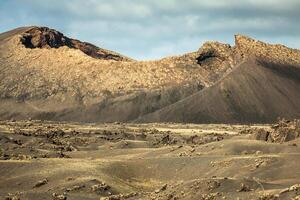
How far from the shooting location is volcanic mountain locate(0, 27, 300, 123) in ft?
468

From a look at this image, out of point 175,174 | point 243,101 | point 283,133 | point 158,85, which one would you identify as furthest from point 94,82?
point 175,174

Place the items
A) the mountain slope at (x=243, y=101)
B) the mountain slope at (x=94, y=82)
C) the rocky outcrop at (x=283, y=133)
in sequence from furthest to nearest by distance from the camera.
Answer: the mountain slope at (x=94, y=82) → the mountain slope at (x=243, y=101) → the rocky outcrop at (x=283, y=133)

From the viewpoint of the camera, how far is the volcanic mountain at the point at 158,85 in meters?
142

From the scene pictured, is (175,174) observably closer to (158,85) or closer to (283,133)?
(283,133)

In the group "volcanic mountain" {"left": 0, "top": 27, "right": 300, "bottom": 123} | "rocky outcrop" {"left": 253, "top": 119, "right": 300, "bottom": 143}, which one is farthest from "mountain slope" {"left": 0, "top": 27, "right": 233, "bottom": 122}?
"rocky outcrop" {"left": 253, "top": 119, "right": 300, "bottom": 143}

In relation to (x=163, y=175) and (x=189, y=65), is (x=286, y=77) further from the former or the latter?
(x=163, y=175)

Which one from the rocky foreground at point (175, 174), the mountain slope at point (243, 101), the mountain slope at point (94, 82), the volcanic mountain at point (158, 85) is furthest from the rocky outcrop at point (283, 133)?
the mountain slope at point (94, 82)

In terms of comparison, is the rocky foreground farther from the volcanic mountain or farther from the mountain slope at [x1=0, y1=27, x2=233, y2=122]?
the mountain slope at [x1=0, y1=27, x2=233, y2=122]

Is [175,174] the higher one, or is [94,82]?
[94,82]

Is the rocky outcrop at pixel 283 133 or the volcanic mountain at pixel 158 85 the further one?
the volcanic mountain at pixel 158 85

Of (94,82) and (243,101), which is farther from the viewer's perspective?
(94,82)

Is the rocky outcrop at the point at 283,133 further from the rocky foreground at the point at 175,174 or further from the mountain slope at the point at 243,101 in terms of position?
the mountain slope at the point at 243,101

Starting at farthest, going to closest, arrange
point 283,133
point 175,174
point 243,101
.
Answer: point 243,101 < point 283,133 < point 175,174

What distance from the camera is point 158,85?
528 feet
